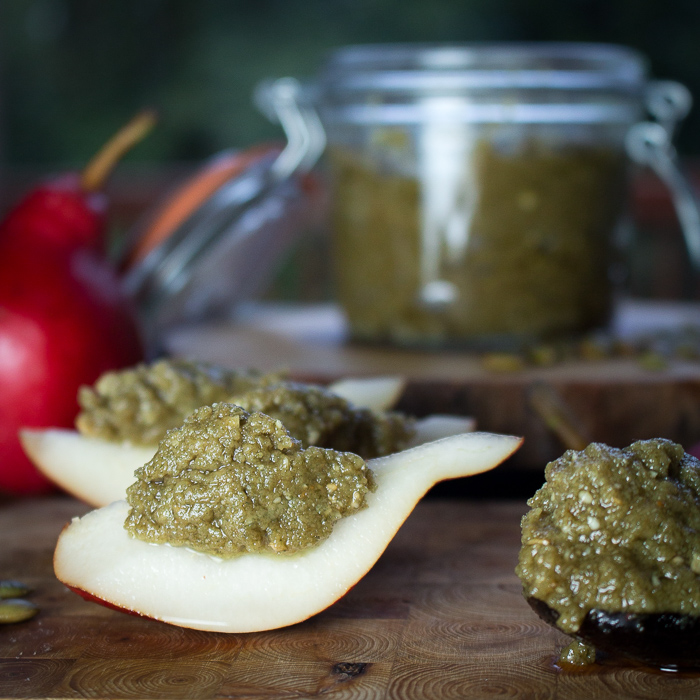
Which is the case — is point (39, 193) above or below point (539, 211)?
above

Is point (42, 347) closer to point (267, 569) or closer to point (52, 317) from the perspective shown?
point (52, 317)

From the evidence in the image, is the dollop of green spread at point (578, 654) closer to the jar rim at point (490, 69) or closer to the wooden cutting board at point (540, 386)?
the wooden cutting board at point (540, 386)

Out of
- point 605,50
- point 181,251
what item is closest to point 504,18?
point 605,50

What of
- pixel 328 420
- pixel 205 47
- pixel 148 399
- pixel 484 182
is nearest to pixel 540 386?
pixel 484 182

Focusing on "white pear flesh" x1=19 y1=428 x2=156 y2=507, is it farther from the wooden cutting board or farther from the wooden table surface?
the wooden cutting board

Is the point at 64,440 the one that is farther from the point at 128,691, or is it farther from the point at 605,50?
the point at 605,50
